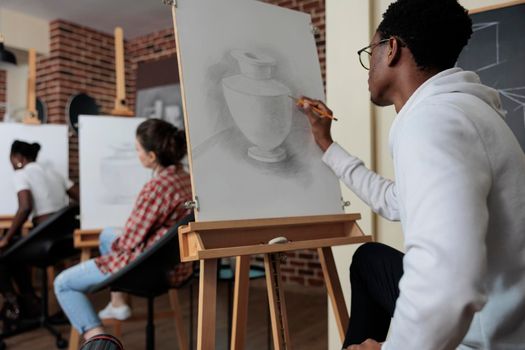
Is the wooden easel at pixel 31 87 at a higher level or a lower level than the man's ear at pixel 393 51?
higher

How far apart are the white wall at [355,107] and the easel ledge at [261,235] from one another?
640mm

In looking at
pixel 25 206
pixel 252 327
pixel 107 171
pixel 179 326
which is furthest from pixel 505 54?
pixel 25 206

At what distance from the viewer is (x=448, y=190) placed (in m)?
0.75

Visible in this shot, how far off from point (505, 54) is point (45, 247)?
8.90 ft

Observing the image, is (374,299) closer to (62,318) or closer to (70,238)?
(70,238)

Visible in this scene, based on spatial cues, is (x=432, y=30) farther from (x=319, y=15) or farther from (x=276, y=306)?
(x=319, y=15)

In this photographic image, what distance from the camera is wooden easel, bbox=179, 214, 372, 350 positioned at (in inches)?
49.2

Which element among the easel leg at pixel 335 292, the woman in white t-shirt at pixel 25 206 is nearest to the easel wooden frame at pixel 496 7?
the easel leg at pixel 335 292

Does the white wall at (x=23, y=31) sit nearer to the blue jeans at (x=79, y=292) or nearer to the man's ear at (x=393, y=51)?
the blue jeans at (x=79, y=292)

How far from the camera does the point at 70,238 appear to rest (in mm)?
3133

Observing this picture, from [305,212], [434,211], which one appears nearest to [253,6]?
[305,212]

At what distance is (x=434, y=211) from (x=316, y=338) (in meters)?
2.29

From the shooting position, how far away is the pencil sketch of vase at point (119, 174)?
2975 mm

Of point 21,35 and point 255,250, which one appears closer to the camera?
point 255,250
